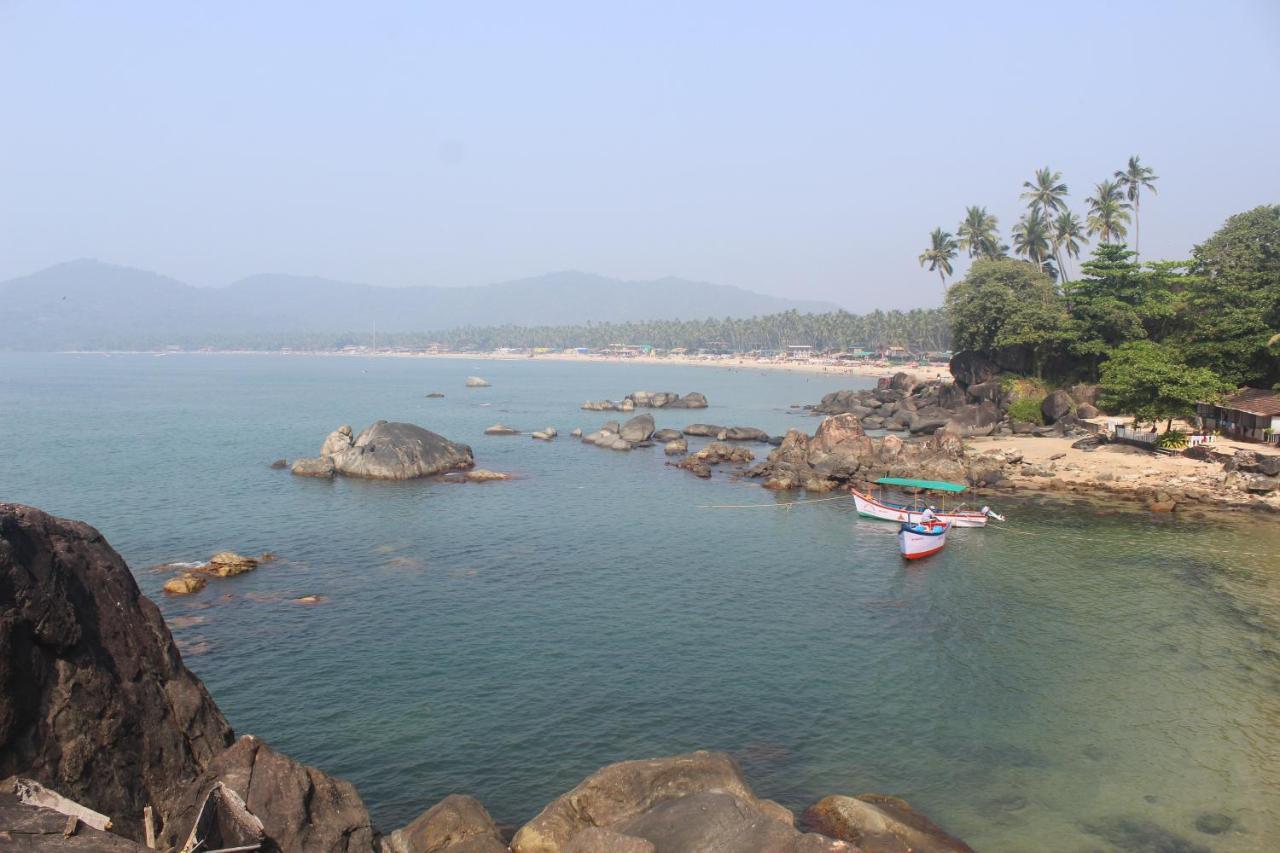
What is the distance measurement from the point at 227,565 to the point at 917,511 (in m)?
36.9

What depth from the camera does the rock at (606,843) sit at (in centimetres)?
1268

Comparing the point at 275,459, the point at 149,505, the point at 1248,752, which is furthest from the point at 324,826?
the point at 275,459

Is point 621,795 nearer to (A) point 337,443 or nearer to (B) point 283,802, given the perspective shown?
(B) point 283,802

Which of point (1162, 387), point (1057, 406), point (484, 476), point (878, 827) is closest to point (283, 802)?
point (878, 827)

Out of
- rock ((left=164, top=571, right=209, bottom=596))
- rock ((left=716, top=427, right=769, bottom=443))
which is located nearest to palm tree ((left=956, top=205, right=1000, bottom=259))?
rock ((left=716, top=427, right=769, bottom=443))

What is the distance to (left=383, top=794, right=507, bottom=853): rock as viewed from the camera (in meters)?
16.0

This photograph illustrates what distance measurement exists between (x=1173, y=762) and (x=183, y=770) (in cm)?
2318

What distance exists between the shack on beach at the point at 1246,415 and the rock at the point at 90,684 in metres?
65.0

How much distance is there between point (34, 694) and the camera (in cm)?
1355

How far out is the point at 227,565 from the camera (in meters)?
36.8

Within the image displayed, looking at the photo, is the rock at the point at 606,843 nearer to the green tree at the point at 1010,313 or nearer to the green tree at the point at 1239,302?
the green tree at the point at 1239,302

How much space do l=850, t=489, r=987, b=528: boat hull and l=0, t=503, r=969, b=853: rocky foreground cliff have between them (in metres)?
30.5

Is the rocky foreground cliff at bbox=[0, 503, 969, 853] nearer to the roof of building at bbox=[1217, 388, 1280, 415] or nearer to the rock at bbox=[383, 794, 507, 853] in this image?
the rock at bbox=[383, 794, 507, 853]

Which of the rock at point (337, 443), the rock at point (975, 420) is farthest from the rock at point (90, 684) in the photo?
the rock at point (975, 420)
